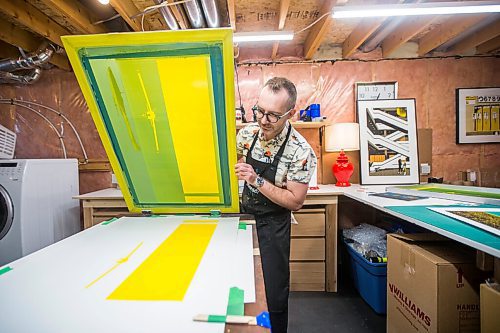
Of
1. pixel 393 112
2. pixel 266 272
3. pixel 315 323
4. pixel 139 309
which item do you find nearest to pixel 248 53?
pixel 393 112

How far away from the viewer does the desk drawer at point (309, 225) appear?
2.49 meters

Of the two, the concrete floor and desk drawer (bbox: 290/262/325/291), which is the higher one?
desk drawer (bbox: 290/262/325/291)

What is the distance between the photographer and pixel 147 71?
1.07 meters

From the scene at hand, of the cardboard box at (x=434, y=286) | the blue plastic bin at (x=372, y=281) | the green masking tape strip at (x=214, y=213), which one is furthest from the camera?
the blue plastic bin at (x=372, y=281)

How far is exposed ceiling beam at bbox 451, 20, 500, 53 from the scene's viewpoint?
260 cm

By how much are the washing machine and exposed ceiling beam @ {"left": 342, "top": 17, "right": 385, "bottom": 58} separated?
3306 millimetres

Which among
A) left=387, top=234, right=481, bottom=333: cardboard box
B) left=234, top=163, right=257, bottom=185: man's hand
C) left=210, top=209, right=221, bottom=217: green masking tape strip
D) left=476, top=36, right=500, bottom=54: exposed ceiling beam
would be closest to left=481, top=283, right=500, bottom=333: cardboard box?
left=387, top=234, right=481, bottom=333: cardboard box

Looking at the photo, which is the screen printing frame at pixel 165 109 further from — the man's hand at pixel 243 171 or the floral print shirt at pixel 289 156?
the floral print shirt at pixel 289 156

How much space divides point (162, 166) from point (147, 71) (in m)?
0.45

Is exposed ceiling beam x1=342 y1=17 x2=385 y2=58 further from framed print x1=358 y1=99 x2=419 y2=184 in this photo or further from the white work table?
the white work table

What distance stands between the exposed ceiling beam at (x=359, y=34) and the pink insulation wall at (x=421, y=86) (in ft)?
0.59

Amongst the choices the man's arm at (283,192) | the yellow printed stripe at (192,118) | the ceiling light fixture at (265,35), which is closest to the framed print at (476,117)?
the ceiling light fixture at (265,35)

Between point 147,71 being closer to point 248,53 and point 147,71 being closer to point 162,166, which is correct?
point 162,166

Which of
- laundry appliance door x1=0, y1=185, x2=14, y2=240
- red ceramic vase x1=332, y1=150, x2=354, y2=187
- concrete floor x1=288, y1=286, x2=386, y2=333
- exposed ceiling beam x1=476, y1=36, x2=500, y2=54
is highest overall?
exposed ceiling beam x1=476, y1=36, x2=500, y2=54
